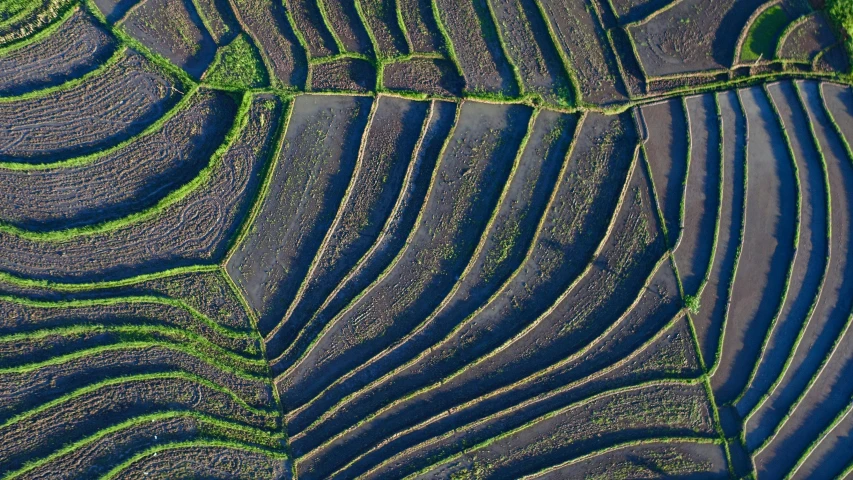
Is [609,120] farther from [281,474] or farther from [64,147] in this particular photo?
[64,147]

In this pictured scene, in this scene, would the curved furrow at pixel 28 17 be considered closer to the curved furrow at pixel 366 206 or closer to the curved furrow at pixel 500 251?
the curved furrow at pixel 366 206

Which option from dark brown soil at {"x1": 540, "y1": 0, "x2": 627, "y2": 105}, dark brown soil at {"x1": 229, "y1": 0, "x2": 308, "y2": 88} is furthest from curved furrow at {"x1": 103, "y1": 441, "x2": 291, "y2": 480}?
dark brown soil at {"x1": 540, "y1": 0, "x2": 627, "y2": 105}

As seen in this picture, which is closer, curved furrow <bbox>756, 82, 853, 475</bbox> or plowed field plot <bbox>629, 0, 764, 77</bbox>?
curved furrow <bbox>756, 82, 853, 475</bbox>

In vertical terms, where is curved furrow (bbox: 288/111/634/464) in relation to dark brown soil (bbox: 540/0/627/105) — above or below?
below

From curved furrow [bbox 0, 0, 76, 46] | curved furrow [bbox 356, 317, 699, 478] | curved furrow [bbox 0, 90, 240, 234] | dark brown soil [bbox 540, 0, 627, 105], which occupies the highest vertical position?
curved furrow [bbox 0, 0, 76, 46]

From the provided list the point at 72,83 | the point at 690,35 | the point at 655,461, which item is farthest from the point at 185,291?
the point at 690,35

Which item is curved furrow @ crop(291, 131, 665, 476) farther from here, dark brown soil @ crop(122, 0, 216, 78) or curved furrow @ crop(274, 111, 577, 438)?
dark brown soil @ crop(122, 0, 216, 78)

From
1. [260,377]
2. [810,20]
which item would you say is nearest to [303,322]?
[260,377]
